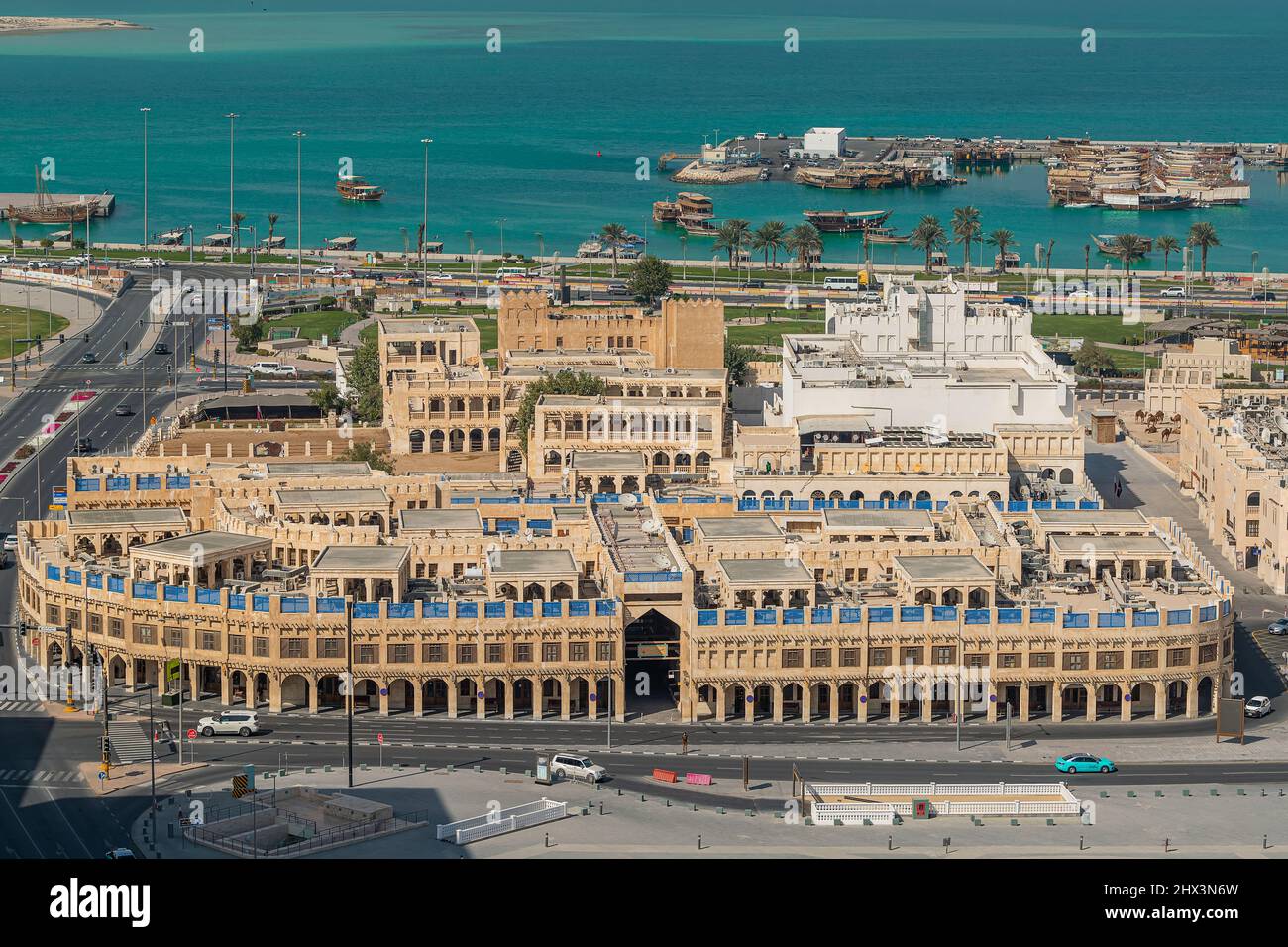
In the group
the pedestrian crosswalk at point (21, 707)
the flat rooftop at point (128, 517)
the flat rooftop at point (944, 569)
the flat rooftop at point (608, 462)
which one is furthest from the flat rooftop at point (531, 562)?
the pedestrian crosswalk at point (21, 707)

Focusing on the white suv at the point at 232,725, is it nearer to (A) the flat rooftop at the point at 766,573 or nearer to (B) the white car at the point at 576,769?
(B) the white car at the point at 576,769

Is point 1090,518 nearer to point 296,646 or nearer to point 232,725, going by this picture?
point 296,646

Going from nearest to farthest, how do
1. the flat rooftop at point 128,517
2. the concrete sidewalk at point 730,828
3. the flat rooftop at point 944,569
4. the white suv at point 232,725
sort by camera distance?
1. the concrete sidewalk at point 730,828
2. the white suv at point 232,725
3. the flat rooftop at point 944,569
4. the flat rooftop at point 128,517

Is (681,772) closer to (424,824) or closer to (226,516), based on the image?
(424,824)

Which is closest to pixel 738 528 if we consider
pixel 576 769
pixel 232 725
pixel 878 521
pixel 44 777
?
pixel 878 521
